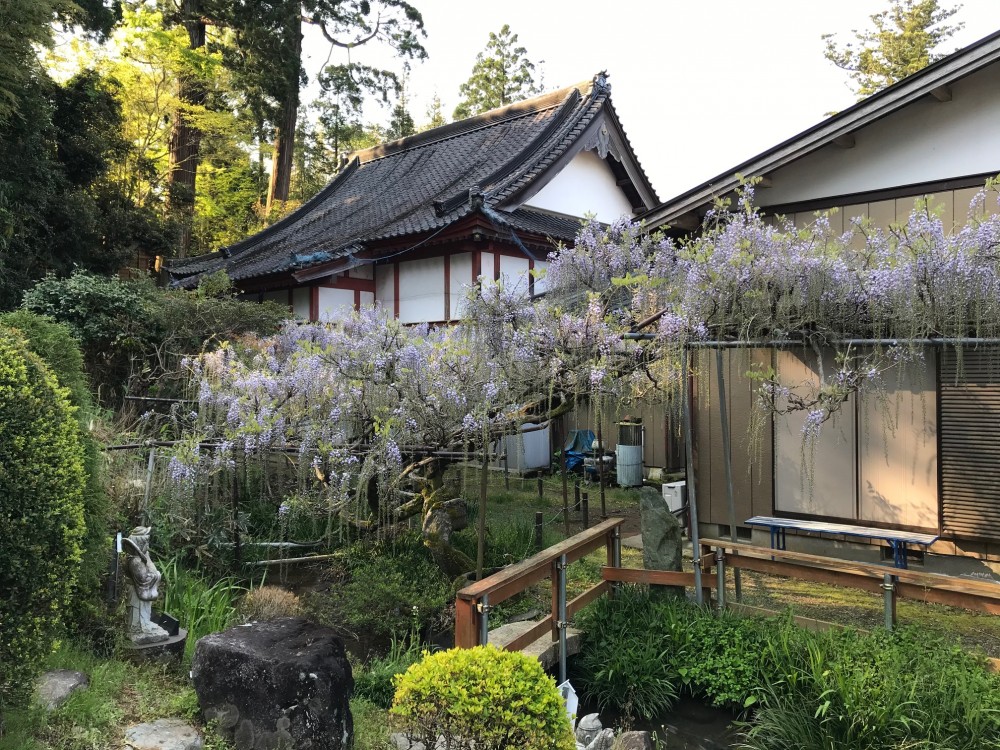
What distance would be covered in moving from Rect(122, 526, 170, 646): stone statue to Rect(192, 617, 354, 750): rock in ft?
2.92

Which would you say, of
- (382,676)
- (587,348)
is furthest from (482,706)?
(587,348)

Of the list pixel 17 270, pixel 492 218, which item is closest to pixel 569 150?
pixel 492 218

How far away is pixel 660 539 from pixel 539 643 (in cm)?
137

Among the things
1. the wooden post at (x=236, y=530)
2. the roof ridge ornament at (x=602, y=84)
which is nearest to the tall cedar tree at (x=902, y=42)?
the roof ridge ornament at (x=602, y=84)

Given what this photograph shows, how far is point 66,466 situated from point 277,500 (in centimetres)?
383

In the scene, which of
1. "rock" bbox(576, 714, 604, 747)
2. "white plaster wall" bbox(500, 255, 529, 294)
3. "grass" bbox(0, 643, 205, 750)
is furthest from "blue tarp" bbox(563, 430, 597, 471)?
"grass" bbox(0, 643, 205, 750)

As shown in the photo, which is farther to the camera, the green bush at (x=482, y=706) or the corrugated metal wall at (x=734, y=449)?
the corrugated metal wall at (x=734, y=449)

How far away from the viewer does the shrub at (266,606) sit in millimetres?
4387

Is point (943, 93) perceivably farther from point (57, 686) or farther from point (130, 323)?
point (130, 323)

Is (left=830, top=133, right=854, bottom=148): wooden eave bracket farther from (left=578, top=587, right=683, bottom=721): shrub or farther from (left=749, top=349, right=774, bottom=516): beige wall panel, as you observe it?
(left=578, top=587, right=683, bottom=721): shrub

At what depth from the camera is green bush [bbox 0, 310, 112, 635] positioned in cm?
363

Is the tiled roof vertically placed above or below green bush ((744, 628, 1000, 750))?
above

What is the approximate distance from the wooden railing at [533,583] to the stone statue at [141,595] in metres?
1.82

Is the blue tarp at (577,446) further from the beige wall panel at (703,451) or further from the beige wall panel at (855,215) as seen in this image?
the beige wall panel at (855,215)
